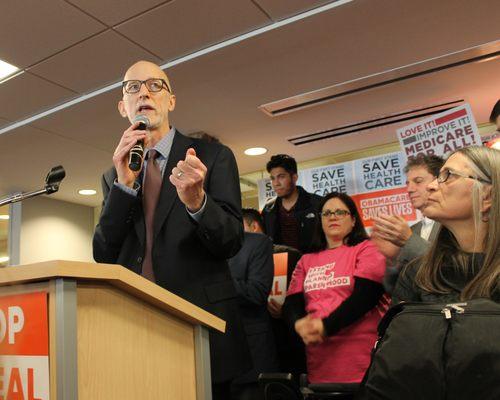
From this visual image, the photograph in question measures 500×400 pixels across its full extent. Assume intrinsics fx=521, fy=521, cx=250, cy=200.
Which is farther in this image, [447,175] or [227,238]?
[447,175]

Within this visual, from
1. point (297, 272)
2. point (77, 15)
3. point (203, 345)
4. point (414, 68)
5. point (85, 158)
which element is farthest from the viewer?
point (85, 158)

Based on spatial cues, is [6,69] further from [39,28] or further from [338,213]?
[338,213]

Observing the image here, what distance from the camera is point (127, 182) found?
1.44m

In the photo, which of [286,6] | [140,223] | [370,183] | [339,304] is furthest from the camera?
[370,183]

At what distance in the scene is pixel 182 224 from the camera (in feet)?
4.66

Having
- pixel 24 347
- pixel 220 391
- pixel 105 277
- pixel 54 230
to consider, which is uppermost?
pixel 54 230

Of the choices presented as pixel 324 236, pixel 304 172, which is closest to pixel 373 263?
pixel 324 236

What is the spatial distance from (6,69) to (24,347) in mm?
2987

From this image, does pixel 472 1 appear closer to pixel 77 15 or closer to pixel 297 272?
pixel 297 272

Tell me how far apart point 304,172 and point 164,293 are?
3.53m

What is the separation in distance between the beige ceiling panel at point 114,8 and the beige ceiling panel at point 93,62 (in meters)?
0.16

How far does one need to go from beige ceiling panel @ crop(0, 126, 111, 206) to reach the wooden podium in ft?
12.3

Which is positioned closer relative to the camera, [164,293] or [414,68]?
[164,293]

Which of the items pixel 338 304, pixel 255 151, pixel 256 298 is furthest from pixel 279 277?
pixel 255 151
